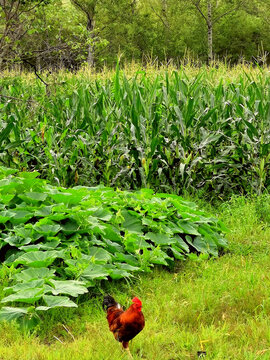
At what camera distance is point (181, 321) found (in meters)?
3.12

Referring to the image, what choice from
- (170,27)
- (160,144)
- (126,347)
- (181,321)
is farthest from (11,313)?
(170,27)

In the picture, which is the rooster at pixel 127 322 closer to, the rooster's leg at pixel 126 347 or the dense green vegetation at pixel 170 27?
the rooster's leg at pixel 126 347

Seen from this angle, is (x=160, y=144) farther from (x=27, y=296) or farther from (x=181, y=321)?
(x=27, y=296)

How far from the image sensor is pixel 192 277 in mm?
3877

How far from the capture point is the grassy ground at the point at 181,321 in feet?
8.73

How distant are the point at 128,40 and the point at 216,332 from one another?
35.1m

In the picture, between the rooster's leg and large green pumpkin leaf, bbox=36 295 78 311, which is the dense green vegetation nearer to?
large green pumpkin leaf, bbox=36 295 78 311

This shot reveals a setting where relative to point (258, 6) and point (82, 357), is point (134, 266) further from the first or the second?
point (258, 6)

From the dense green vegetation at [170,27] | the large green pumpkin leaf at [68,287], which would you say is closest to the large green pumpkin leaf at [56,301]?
the large green pumpkin leaf at [68,287]

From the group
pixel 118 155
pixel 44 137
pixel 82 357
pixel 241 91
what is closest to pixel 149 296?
pixel 82 357

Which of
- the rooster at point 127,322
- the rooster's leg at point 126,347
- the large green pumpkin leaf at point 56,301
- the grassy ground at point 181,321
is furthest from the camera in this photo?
the large green pumpkin leaf at point 56,301

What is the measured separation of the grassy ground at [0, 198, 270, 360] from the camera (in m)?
2.66

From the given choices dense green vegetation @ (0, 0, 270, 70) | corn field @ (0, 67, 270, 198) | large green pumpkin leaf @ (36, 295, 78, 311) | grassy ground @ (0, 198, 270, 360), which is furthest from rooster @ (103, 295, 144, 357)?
dense green vegetation @ (0, 0, 270, 70)

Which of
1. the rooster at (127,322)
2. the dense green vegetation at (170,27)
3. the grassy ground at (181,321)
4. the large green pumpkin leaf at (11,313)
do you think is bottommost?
the grassy ground at (181,321)
